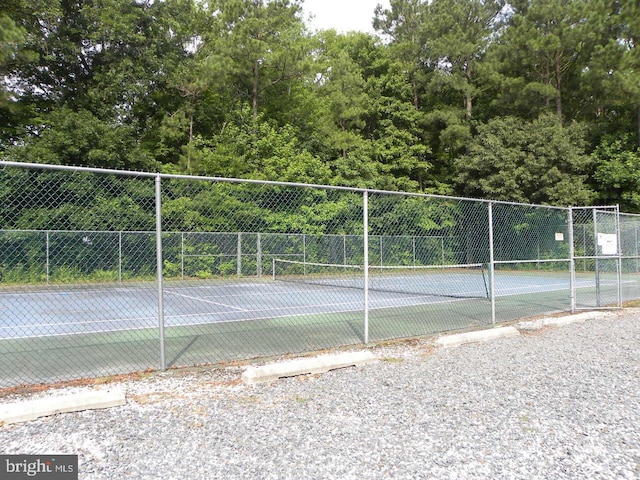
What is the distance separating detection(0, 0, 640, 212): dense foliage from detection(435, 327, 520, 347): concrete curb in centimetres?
1771

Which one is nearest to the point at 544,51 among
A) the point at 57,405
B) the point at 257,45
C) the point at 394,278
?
the point at 257,45

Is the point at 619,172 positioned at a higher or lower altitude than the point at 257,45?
lower

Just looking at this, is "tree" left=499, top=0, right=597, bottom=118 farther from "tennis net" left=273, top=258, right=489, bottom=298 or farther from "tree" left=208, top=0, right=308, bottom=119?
"tennis net" left=273, top=258, right=489, bottom=298

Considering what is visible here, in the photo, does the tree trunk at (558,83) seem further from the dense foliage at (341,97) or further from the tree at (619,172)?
the tree at (619,172)

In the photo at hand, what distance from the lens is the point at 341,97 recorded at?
96.5 ft

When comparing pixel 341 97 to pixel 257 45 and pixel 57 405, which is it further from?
pixel 57 405

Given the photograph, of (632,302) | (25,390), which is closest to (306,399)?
(25,390)

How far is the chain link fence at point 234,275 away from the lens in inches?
270

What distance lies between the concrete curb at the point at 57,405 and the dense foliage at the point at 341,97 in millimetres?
17919

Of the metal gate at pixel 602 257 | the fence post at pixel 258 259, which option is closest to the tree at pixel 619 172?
the metal gate at pixel 602 257

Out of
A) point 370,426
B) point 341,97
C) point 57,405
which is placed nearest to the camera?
point 370,426

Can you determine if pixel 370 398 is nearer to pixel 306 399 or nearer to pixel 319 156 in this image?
pixel 306 399

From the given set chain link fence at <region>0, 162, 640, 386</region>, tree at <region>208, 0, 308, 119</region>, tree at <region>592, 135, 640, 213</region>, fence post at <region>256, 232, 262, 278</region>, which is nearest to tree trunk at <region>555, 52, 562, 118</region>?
tree at <region>592, 135, 640, 213</region>

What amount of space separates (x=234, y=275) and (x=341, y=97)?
59.3 ft
